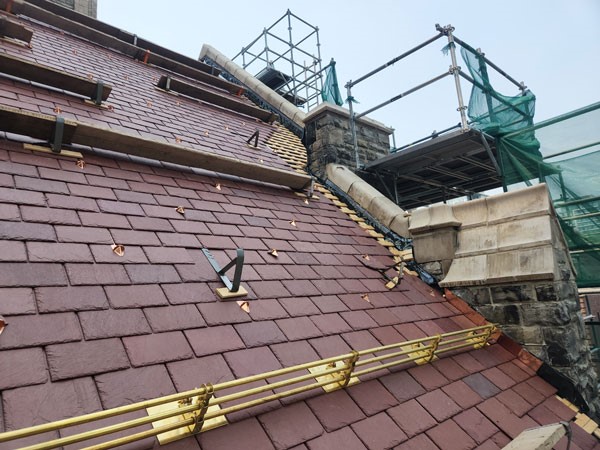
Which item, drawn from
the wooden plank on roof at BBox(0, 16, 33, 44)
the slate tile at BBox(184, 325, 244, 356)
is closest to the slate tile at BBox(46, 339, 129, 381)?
the slate tile at BBox(184, 325, 244, 356)

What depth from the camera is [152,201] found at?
3527 millimetres

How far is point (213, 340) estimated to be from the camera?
2316 mm

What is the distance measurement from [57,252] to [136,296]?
0.59 m

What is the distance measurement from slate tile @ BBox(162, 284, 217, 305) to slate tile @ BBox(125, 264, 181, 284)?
0.07 metres

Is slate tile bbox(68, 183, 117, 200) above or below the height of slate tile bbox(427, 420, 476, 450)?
above

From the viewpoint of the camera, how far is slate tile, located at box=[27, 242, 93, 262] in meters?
2.31

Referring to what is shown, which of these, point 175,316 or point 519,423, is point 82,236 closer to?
point 175,316

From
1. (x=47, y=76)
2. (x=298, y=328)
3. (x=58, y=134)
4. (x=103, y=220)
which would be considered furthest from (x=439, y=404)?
(x=47, y=76)

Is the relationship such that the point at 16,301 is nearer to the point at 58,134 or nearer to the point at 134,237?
the point at 134,237

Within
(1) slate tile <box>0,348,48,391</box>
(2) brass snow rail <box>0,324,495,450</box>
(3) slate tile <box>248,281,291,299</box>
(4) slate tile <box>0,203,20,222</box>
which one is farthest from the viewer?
(3) slate tile <box>248,281,291,299</box>

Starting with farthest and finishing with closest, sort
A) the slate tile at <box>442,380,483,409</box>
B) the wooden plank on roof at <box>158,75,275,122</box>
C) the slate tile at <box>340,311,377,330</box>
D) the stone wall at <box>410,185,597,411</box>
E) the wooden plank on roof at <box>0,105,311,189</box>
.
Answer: the wooden plank on roof at <box>158,75,275,122</box> → the stone wall at <box>410,185,597,411</box> → the wooden plank on roof at <box>0,105,311,189</box> → the slate tile at <box>340,311,377,330</box> → the slate tile at <box>442,380,483,409</box>

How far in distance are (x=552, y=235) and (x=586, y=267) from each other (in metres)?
2.57

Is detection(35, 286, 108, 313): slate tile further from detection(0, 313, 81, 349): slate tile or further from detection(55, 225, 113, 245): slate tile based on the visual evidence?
detection(55, 225, 113, 245): slate tile

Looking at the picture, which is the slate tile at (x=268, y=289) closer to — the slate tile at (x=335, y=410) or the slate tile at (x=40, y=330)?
the slate tile at (x=335, y=410)
